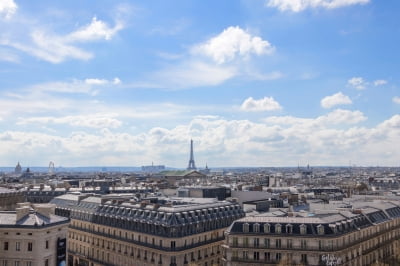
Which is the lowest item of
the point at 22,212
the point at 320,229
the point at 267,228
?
the point at 267,228

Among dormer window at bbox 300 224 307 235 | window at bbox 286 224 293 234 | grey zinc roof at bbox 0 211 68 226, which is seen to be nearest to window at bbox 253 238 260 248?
window at bbox 286 224 293 234

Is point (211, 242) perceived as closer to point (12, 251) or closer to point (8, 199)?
point (12, 251)


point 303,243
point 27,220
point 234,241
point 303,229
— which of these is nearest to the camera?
point 27,220

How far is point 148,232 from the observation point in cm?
8450

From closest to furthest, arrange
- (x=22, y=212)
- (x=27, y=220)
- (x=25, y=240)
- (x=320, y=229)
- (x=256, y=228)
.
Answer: (x=25, y=240)
(x=27, y=220)
(x=22, y=212)
(x=320, y=229)
(x=256, y=228)

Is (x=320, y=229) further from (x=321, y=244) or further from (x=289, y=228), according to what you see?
(x=289, y=228)

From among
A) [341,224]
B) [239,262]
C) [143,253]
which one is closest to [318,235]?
[341,224]

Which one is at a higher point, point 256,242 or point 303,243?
point 303,243

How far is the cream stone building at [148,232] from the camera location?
266 feet

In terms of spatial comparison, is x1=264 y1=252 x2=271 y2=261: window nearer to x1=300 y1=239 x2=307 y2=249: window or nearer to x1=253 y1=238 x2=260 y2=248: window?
x1=253 y1=238 x2=260 y2=248: window

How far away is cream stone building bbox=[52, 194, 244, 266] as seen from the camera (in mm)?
81188

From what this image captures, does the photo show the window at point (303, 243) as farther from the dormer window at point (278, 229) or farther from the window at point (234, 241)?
the window at point (234, 241)

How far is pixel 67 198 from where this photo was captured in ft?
394

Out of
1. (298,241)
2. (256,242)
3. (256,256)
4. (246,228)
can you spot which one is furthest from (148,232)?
(298,241)
